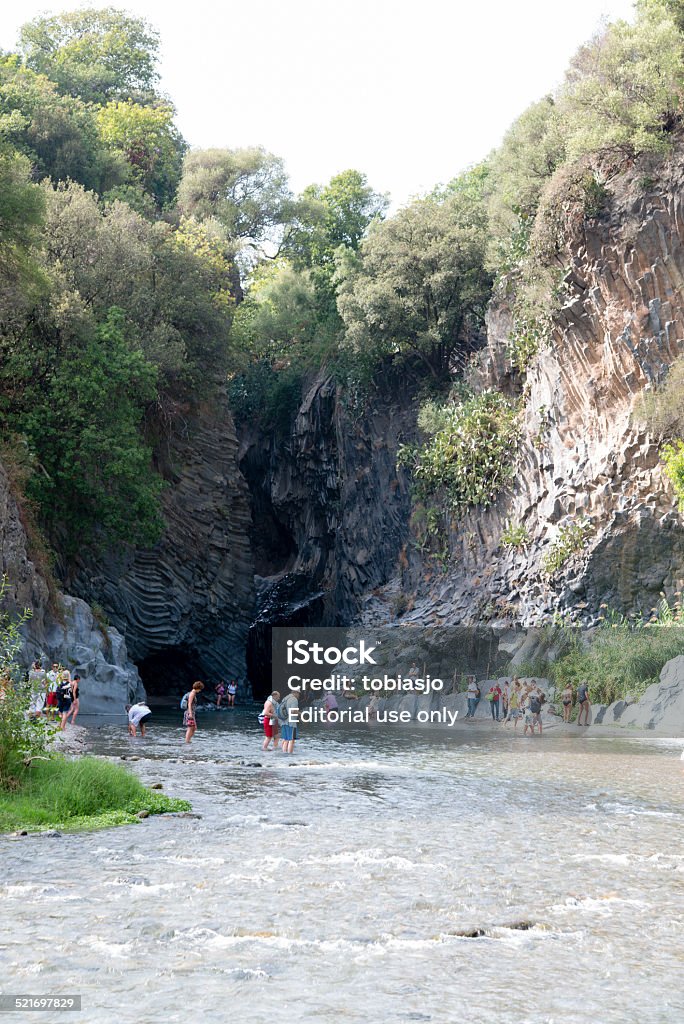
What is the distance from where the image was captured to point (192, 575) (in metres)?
45.3

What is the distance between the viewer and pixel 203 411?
47.9m

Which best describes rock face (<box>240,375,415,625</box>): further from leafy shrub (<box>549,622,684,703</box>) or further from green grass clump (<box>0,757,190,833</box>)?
green grass clump (<box>0,757,190,833</box>)

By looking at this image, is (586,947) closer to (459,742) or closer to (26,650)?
(459,742)

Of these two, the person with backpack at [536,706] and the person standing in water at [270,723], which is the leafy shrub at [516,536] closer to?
the person with backpack at [536,706]

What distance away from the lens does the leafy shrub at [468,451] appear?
3712 cm

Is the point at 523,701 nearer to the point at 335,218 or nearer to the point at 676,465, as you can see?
the point at 676,465

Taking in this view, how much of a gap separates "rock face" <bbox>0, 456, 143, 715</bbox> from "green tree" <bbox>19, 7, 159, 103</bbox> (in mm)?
41194

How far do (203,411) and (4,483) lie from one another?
57.8 ft

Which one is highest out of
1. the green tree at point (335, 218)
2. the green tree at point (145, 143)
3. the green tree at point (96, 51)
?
the green tree at point (96, 51)

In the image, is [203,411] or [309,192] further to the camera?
[309,192]

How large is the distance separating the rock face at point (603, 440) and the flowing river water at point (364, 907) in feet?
46.9

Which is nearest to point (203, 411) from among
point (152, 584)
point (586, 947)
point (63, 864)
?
point (152, 584)

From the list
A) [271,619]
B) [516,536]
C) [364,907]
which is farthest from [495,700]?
[364,907]

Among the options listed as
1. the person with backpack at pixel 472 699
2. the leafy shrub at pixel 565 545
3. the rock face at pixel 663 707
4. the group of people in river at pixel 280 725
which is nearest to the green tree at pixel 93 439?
the person with backpack at pixel 472 699
